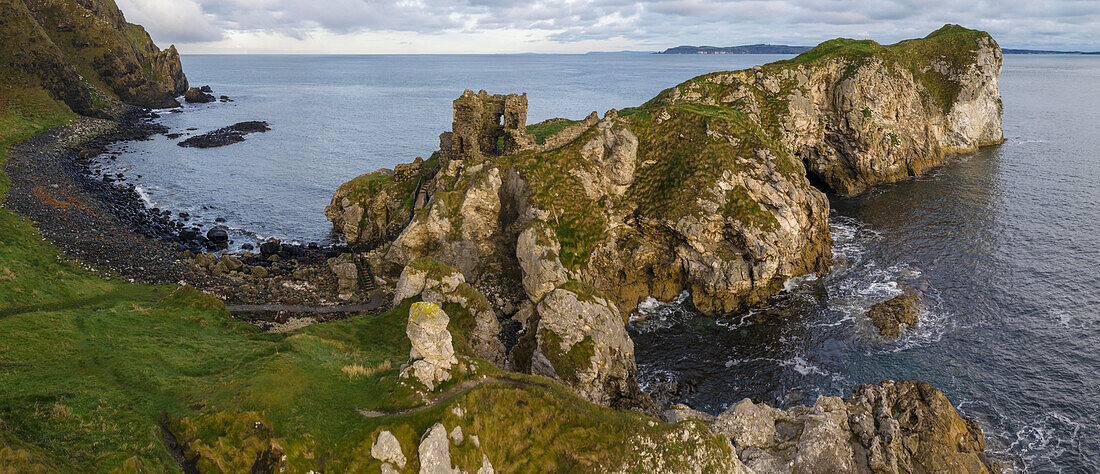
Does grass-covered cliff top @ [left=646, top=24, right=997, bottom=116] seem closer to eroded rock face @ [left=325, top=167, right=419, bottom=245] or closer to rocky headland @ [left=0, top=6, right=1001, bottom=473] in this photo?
rocky headland @ [left=0, top=6, right=1001, bottom=473]

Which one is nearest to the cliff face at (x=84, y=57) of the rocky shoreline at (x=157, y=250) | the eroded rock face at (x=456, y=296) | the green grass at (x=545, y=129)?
the rocky shoreline at (x=157, y=250)

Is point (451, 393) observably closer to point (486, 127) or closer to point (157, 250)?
point (486, 127)

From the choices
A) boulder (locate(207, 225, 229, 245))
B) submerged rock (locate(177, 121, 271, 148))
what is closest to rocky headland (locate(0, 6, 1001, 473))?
boulder (locate(207, 225, 229, 245))

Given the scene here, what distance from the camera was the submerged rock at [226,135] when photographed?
113 meters

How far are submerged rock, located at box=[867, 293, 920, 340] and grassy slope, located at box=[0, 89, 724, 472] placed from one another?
23.7 meters

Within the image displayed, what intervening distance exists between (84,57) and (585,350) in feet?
536

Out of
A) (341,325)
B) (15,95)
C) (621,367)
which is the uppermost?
(15,95)

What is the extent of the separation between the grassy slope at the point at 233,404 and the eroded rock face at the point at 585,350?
5298mm

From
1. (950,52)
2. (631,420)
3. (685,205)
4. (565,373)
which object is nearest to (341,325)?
(565,373)

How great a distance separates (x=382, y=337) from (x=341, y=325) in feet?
10.6

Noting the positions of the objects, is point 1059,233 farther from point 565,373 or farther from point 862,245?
point 565,373

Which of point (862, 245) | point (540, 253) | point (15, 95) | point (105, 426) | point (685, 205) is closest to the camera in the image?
point (105, 426)

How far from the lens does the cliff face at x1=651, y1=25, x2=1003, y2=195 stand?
69.6 m

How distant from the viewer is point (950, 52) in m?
90.8
